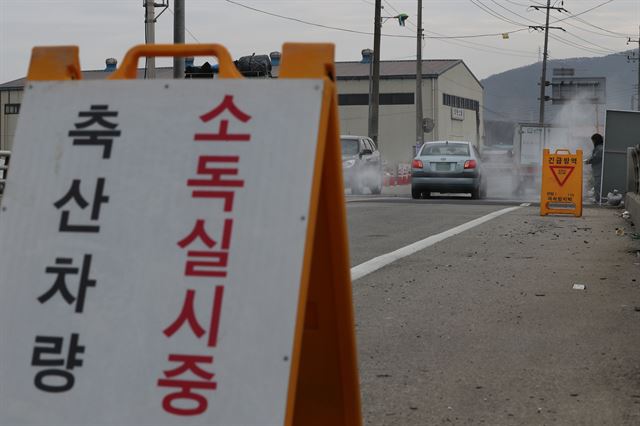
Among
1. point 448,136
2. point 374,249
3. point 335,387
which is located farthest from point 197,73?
point 448,136

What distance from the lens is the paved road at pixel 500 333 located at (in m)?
5.33

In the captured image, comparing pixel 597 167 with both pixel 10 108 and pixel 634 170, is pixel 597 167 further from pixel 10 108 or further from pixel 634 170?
pixel 10 108

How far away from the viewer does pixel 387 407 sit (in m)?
5.28

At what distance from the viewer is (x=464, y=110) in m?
96.7

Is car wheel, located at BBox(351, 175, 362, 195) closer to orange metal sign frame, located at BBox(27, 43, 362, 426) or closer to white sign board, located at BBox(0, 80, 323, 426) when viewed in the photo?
orange metal sign frame, located at BBox(27, 43, 362, 426)

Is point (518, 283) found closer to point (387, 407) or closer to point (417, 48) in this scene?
point (387, 407)

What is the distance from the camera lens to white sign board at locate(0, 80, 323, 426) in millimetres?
3215

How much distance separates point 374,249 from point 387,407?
7978 millimetres

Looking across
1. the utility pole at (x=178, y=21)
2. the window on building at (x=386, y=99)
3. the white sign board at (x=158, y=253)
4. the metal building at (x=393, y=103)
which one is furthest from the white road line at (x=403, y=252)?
the window on building at (x=386, y=99)

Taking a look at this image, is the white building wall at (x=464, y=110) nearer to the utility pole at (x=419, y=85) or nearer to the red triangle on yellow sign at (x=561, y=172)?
the utility pole at (x=419, y=85)

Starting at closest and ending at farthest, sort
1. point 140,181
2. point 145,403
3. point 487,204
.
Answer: point 145,403 < point 140,181 < point 487,204

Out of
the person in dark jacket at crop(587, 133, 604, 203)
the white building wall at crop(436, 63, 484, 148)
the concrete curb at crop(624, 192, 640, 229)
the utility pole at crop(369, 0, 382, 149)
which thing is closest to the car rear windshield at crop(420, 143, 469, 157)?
the person in dark jacket at crop(587, 133, 604, 203)

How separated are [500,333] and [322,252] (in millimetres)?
3877

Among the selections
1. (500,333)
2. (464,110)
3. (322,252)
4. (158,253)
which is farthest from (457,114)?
(158,253)
